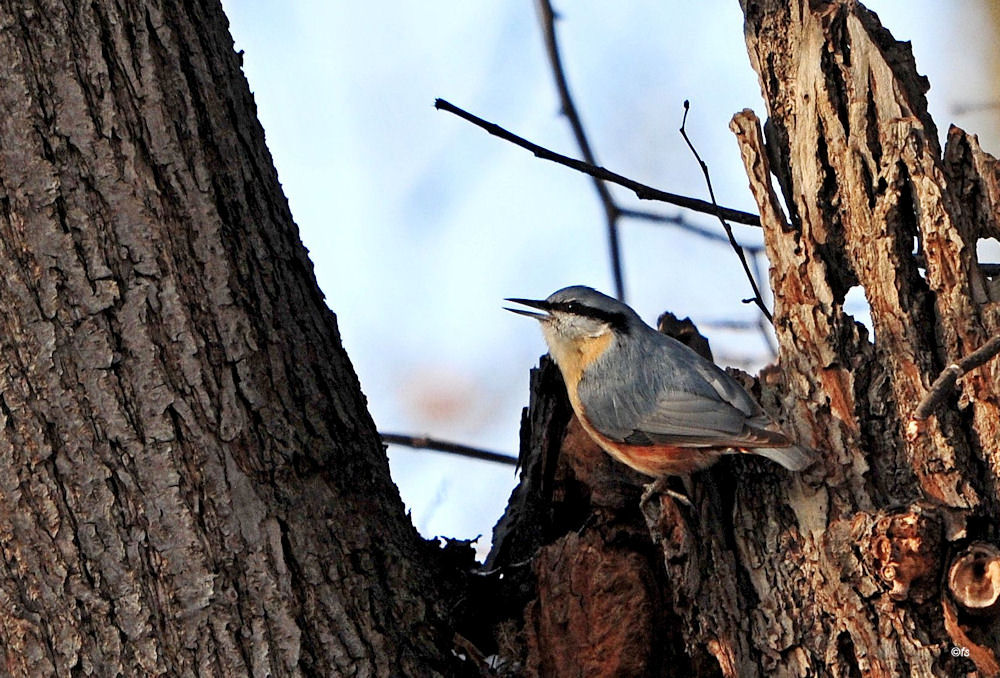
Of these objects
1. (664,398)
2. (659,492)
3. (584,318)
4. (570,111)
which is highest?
(570,111)

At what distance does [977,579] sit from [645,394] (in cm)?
126

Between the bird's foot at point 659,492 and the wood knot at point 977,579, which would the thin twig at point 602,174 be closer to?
the bird's foot at point 659,492

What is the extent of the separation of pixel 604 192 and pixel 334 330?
5.23 ft

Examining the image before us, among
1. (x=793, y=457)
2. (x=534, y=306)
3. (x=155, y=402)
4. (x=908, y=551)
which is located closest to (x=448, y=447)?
(x=534, y=306)

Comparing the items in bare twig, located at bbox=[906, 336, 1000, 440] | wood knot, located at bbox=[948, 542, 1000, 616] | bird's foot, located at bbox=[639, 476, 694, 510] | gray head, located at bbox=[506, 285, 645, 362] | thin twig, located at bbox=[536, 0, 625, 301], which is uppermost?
thin twig, located at bbox=[536, 0, 625, 301]

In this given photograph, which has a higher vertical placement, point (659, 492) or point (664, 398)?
point (664, 398)

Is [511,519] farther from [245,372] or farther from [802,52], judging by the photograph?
[802,52]

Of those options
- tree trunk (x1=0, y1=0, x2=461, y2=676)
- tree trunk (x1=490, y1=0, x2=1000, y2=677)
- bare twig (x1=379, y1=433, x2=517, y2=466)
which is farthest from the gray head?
tree trunk (x1=0, y1=0, x2=461, y2=676)

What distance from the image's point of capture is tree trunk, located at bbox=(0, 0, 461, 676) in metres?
1.76

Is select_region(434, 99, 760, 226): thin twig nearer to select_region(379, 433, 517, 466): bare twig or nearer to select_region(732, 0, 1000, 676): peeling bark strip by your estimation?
select_region(732, 0, 1000, 676): peeling bark strip

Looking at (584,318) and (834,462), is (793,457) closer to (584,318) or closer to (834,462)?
(834,462)

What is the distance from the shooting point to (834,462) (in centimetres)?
221

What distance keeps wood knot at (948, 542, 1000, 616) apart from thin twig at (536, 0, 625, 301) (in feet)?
5.80

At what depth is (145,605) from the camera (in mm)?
1783
